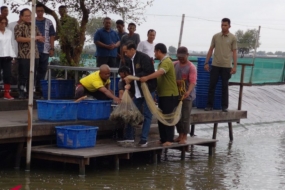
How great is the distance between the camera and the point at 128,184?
34.5 feet

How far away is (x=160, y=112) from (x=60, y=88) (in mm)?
3184

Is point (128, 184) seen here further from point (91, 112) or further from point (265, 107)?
point (265, 107)

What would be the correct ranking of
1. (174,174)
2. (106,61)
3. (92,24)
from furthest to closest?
(92,24) → (106,61) → (174,174)

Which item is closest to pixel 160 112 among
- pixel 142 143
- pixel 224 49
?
pixel 142 143

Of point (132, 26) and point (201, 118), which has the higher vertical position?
point (132, 26)

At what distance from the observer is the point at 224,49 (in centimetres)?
1466

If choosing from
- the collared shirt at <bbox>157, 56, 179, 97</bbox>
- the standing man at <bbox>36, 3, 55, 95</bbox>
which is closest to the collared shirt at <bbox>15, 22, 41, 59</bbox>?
the standing man at <bbox>36, 3, 55, 95</bbox>

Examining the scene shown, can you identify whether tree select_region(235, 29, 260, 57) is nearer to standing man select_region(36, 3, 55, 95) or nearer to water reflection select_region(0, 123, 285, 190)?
water reflection select_region(0, 123, 285, 190)

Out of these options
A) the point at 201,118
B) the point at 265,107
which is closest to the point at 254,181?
the point at 201,118

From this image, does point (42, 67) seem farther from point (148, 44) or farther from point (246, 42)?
point (246, 42)

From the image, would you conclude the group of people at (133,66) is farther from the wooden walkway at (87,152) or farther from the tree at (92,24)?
the tree at (92,24)

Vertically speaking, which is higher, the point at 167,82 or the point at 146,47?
the point at 146,47

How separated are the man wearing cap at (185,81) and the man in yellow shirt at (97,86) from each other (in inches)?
46.1

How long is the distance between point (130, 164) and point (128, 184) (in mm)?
1777
